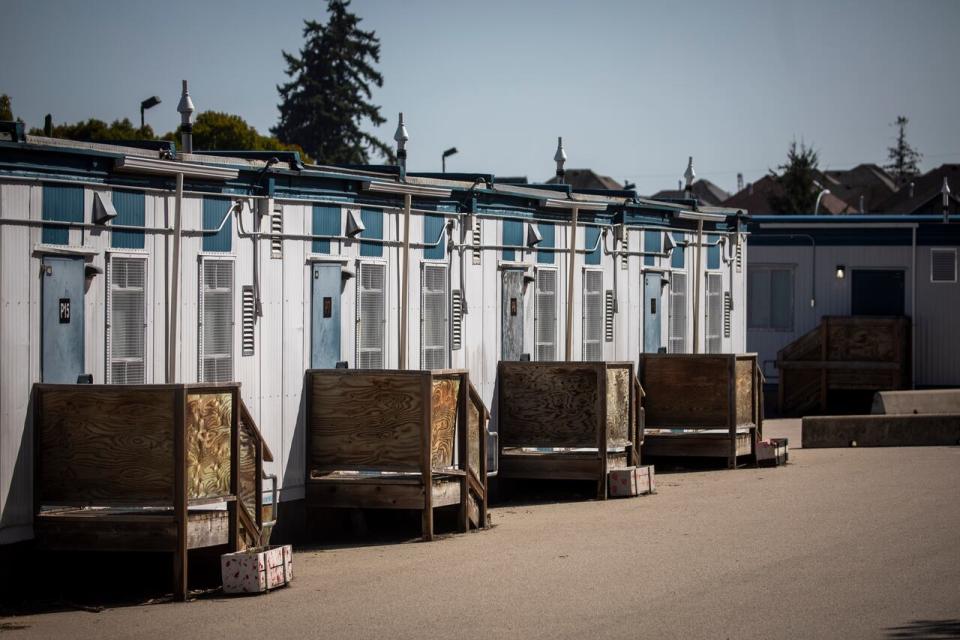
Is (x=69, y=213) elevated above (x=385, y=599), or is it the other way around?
(x=69, y=213)

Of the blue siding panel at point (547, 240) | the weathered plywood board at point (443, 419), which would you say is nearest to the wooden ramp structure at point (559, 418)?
the blue siding panel at point (547, 240)

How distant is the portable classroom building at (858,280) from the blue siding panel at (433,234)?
1840cm

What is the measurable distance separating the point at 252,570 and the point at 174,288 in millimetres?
2956

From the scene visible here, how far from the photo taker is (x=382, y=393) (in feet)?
55.1

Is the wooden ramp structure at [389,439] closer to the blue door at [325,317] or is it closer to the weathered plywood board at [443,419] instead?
the weathered plywood board at [443,419]

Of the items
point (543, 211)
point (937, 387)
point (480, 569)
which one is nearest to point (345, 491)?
point (480, 569)

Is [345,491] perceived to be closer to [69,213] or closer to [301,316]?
[301,316]

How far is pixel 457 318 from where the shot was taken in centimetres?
2023

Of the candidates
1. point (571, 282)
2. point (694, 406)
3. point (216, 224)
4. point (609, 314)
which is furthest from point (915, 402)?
point (216, 224)

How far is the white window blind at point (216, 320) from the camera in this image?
15.9 m

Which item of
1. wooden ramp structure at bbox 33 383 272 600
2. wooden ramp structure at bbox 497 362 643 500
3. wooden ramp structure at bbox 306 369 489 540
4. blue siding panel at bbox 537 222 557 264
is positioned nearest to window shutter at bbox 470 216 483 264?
wooden ramp structure at bbox 497 362 643 500

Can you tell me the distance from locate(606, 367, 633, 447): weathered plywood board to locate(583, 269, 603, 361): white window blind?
7.28 feet

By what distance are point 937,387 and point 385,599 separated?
2654cm

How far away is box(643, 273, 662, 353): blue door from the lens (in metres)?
25.5
